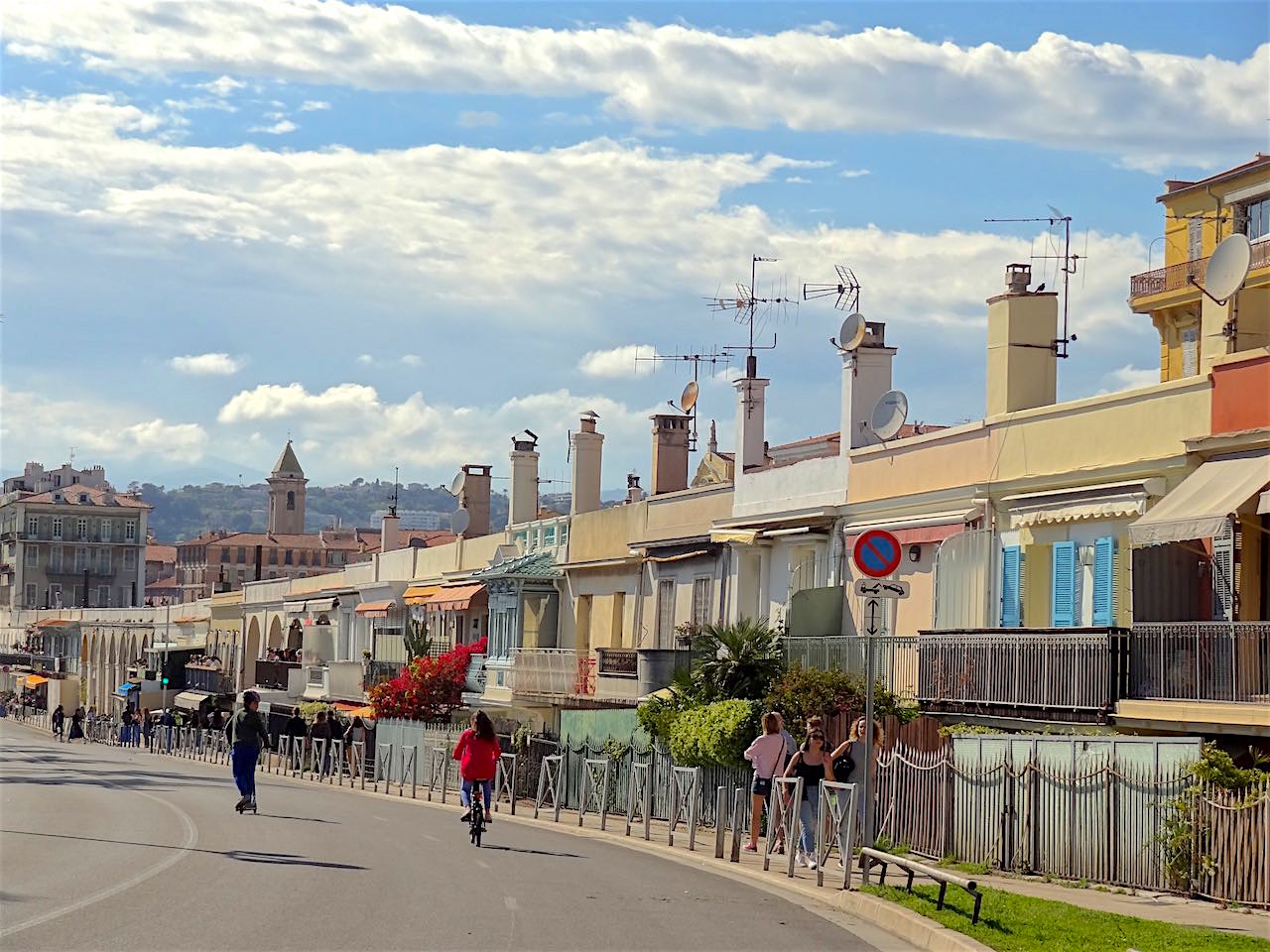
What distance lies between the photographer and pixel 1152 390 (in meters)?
24.3

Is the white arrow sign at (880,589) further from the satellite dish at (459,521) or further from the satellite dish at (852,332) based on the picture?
the satellite dish at (459,521)

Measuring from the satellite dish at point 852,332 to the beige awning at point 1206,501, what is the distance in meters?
11.8

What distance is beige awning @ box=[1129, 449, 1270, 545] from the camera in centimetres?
2097

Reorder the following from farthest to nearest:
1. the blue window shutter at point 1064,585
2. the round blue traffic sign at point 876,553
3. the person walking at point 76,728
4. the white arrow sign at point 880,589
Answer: the person walking at point 76,728, the blue window shutter at point 1064,585, the round blue traffic sign at point 876,553, the white arrow sign at point 880,589

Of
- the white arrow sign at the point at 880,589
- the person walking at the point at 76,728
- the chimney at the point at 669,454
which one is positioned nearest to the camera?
the white arrow sign at the point at 880,589

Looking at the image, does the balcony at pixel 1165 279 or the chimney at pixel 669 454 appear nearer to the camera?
the chimney at pixel 669 454

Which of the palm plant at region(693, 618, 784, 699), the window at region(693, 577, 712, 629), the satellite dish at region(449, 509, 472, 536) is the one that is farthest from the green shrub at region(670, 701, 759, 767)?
the satellite dish at region(449, 509, 472, 536)

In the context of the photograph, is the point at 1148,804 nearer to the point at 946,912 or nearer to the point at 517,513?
the point at 946,912

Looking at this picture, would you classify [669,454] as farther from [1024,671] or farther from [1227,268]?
[1227,268]

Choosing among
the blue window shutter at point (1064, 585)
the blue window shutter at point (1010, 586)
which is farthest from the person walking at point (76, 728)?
the blue window shutter at point (1064, 585)

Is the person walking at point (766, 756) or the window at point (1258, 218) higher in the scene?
the window at point (1258, 218)

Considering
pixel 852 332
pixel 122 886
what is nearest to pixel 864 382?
pixel 852 332

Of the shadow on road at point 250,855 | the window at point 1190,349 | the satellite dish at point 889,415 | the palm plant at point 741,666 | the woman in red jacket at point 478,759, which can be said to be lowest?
the shadow on road at point 250,855

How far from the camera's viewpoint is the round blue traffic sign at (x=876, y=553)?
19.4 m
